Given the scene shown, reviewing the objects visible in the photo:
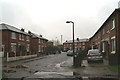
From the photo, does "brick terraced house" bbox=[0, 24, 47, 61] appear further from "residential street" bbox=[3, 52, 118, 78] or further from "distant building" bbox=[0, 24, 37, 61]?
"residential street" bbox=[3, 52, 118, 78]

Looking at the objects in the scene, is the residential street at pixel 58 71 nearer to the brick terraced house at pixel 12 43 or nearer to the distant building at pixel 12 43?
the brick terraced house at pixel 12 43

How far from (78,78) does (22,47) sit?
2636 cm

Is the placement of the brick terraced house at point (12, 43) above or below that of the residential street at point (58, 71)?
above

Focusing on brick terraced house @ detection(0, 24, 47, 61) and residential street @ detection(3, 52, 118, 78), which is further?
brick terraced house @ detection(0, 24, 47, 61)

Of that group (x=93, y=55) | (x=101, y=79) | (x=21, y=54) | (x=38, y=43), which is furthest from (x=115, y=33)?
(x=38, y=43)

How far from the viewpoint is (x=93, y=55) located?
16.3 meters

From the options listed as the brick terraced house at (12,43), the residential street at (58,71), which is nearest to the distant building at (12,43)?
the brick terraced house at (12,43)

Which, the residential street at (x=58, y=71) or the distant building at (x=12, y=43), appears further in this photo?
the distant building at (x=12, y=43)

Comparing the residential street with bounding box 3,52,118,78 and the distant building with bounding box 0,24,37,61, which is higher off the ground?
the distant building with bounding box 0,24,37,61

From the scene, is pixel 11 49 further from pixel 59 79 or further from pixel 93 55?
pixel 59 79

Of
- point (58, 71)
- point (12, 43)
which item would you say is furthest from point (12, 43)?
point (58, 71)

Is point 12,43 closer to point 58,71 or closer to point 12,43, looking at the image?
point 12,43

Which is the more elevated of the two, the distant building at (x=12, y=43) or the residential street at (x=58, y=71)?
the distant building at (x=12, y=43)

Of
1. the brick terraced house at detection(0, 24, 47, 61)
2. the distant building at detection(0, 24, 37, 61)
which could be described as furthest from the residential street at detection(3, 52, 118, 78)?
the distant building at detection(0, 24, 37, 61)
